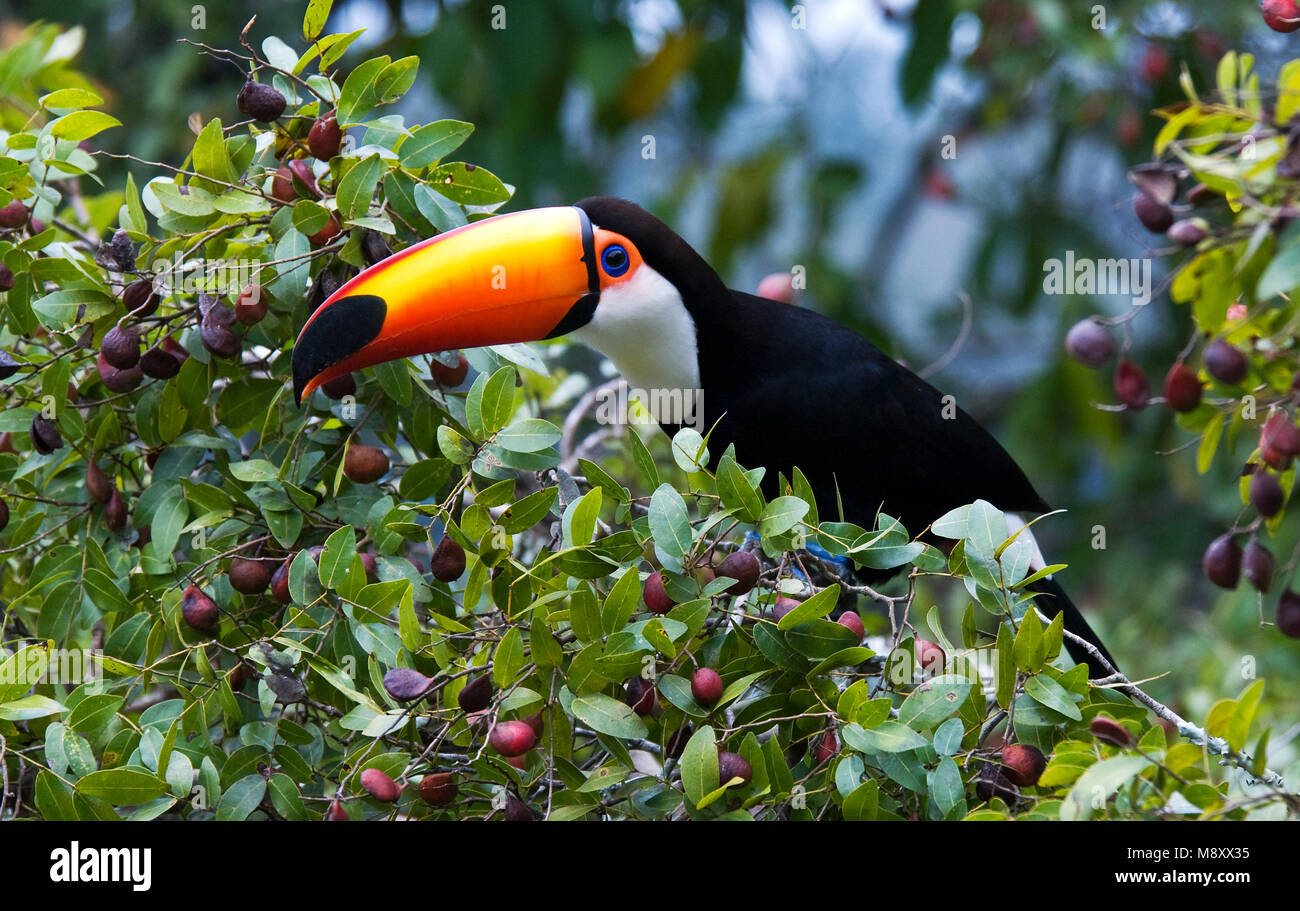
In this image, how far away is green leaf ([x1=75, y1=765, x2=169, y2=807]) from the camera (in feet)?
4.61

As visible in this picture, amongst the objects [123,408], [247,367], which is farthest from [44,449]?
[247,367]

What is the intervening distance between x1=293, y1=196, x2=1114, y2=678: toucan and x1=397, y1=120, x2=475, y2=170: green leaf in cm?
15

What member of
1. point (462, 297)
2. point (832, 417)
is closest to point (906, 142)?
point (832, 417)

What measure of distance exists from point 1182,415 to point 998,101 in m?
4.08

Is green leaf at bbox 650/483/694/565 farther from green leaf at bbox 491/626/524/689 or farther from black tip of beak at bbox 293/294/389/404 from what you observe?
black tip of beak at bbox 293/294/389/404

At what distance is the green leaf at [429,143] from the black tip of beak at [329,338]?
8.1 inches

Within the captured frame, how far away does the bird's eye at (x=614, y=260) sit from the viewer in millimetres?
2293

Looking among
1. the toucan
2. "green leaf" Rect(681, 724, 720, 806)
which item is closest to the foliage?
"green leaf" Rect(681, 724, 720, 806)

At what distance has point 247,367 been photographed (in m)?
→ 1.88

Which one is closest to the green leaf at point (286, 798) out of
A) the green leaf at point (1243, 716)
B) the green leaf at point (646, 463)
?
the green leaf at point (646, 463)

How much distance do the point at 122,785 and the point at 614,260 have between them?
1.26m

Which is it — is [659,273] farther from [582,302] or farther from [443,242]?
[443,242]

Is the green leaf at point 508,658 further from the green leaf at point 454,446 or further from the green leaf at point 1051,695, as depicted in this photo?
the green leaf at point 1051,695
